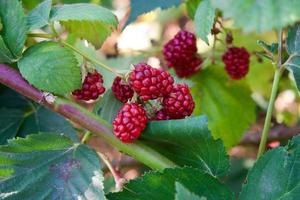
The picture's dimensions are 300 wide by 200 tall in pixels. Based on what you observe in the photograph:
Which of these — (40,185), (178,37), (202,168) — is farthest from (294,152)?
(178,37)

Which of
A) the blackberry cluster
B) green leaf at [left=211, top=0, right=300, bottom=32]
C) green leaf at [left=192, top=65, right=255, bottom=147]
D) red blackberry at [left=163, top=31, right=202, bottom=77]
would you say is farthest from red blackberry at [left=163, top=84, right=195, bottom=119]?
green leaf at [left=192, top=65, right=255, bottom=147]

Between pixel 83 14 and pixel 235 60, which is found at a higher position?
pixel 83 14

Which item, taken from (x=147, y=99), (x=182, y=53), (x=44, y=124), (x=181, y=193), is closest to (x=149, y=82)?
(x=147, y=99)

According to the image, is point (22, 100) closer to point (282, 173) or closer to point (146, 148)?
point (146, 148)

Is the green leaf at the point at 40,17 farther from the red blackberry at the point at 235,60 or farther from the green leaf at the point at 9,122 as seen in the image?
the red blackberry at the point at 235,60

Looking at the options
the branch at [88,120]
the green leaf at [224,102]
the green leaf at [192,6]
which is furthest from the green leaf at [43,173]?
the green leaf at [224,102]

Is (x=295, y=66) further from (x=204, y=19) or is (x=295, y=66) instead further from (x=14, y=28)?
(x=14, y=28)
